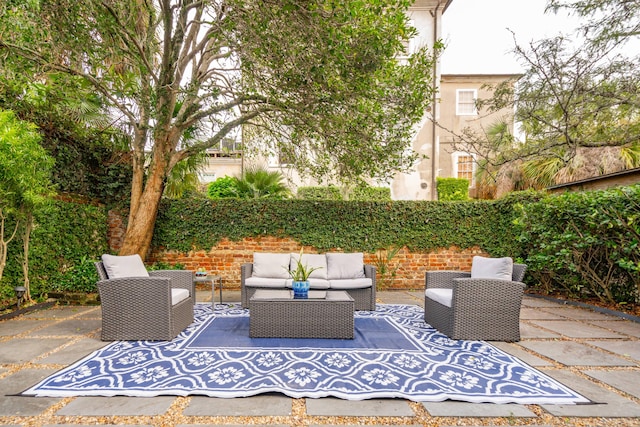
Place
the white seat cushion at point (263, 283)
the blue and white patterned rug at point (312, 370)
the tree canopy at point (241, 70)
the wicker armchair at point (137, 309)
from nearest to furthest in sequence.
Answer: the blue and white patterned rug at point (312, 370)
the wicker armchair at point (137, 309)
the tree canopy at point (241, 70)
the white seat cushion at point (263, 283)

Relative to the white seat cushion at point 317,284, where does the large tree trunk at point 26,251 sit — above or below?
above

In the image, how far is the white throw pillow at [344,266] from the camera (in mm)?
5738

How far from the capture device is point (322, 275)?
577 cm

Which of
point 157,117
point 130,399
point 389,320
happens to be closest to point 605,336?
point 389,320

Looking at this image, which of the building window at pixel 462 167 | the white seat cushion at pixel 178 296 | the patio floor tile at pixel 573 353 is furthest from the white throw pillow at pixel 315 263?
the building window at pixel 462 167

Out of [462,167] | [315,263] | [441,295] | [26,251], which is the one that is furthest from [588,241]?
[462,167]

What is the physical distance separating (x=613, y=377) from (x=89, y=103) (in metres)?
8.18

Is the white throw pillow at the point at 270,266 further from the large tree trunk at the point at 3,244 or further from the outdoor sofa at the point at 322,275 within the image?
the large tree trunk at the point at 3,244

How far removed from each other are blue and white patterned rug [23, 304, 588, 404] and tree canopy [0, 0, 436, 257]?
3266 mm

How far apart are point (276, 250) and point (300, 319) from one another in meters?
3.66

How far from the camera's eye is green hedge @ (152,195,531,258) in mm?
7305

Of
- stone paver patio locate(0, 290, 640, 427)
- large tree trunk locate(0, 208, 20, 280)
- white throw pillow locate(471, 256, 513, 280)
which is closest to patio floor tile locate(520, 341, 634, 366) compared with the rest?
stone paver patio locate(0, 290, 640, 427)

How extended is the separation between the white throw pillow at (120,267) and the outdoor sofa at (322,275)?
5.19ft

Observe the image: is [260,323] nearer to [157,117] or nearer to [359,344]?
[359,344]
